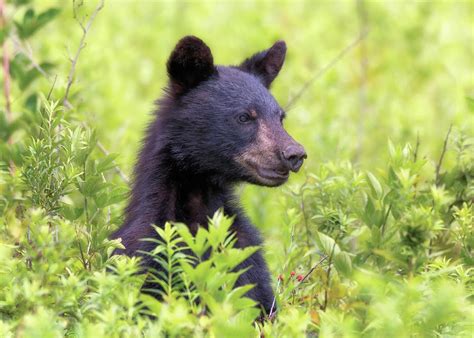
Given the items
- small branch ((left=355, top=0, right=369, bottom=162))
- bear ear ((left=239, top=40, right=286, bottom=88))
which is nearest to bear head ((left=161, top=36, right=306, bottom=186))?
bear ear ((left=239, top=40, right=286, bottom=88))

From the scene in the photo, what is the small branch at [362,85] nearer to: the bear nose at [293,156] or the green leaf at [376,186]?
the bear nose at [293,156]

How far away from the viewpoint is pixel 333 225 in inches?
181

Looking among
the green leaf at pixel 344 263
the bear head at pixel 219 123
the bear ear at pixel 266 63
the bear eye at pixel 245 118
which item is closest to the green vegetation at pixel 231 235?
the green leaf at pixel 344 263

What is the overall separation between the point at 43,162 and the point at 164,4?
1188 cm

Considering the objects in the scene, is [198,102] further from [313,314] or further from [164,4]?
[164,4]

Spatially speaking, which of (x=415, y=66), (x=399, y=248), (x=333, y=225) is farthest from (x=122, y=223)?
(x=415, y=66)

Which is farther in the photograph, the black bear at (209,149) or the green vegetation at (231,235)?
the black bear at (209,149)

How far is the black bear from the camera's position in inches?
205

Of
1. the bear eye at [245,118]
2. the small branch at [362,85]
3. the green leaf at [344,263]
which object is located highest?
the bear eye at [245,118]

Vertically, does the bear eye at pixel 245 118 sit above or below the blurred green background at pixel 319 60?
above

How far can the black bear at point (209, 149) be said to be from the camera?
5211 millimetres

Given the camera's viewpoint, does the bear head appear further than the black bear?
Yes

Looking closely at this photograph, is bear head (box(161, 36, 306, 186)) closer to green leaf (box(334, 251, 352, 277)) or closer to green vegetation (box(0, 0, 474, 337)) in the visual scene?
green vegetation (box(0, 0, 474, 337))

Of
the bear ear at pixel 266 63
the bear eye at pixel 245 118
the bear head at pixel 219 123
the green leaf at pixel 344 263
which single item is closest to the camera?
the green leaf at pixel 344 263
